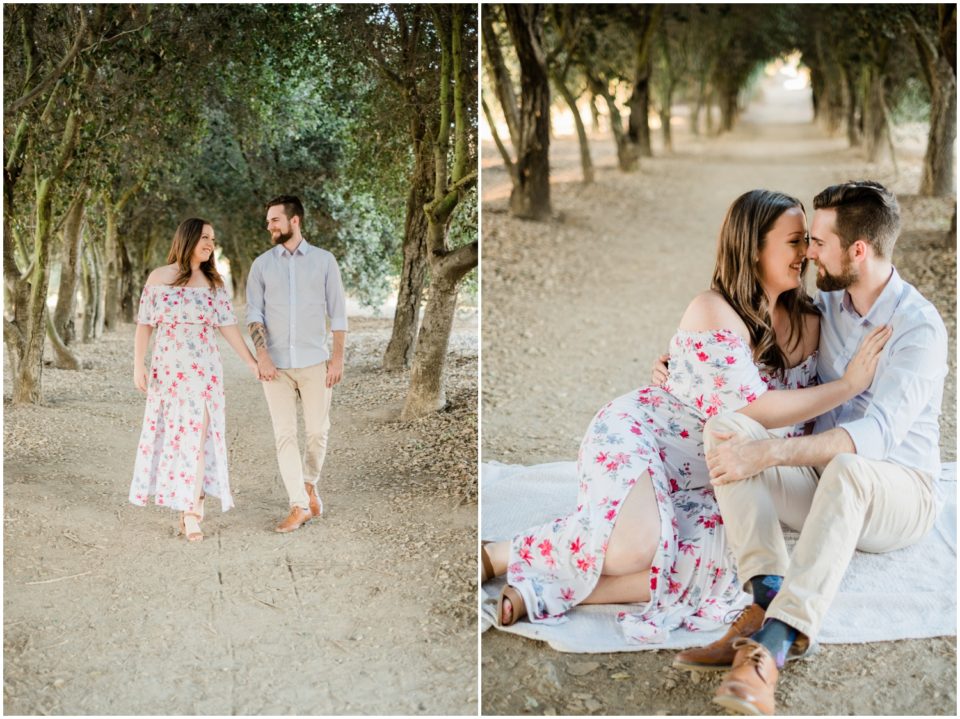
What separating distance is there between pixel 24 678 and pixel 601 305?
7.10 m

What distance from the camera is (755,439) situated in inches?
128

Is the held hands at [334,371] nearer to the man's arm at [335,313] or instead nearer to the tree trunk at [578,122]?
the man's arm at [335,313]

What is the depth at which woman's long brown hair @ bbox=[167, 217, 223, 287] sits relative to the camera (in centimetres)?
346

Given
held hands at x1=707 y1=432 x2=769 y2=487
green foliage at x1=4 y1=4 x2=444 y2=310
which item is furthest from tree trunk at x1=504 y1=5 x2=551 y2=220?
held hands at x1=707 y1=432 x2=769 y2=487

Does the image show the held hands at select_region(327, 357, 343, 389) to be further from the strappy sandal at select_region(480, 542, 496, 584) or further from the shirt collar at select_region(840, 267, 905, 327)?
the shirt collar at select_region(840, 267, 905, 327)

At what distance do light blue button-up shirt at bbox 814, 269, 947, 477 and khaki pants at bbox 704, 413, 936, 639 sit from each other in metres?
0.08

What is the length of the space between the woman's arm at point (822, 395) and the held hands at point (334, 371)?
4.68 feet

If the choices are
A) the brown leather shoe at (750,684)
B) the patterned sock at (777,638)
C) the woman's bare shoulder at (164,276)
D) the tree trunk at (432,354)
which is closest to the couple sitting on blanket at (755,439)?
the patterned sock at (777,638)

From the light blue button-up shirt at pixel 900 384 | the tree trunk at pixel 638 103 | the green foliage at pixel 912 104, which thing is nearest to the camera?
the light blue button-up shirt at pixel 900 384

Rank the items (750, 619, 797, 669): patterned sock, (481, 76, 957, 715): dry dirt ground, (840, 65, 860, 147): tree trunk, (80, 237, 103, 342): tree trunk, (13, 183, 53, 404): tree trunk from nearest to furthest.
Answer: (750, 619, 797, 669): patterned sock < (481, 76, 957, 715): dry dirt ground < (80, 237, 103, 342): tree trunk < (13, 183, 53, 404): tree trunk < (840, 65, 860, 147): tree trunk

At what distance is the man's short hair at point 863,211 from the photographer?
3389 mm

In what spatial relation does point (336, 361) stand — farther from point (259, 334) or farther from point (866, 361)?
point (866, 361)

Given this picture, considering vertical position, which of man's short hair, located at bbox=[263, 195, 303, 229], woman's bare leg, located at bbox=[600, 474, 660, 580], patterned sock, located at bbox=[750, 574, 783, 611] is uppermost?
man's short hair, located at bbox=[263, 195, 303, 229]

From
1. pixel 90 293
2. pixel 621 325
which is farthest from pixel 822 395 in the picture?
pixel 621 325
